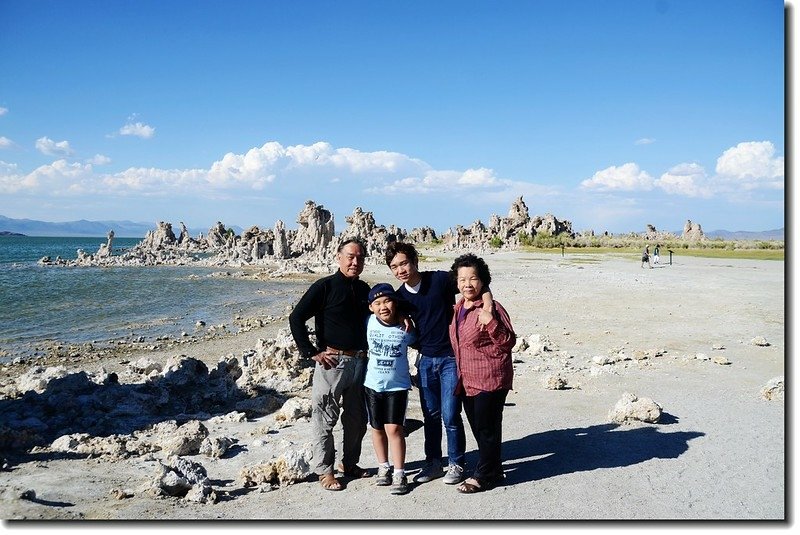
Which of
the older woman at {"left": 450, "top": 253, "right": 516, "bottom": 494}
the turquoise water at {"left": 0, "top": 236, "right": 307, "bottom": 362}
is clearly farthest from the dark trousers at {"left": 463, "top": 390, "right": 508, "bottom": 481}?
the turquoise water at {"left": 0, "top": 236, "right": 307, "bottom": 362}

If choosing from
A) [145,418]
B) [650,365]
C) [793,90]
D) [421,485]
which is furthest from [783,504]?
[145,418]

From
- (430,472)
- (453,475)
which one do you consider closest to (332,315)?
(430,472)

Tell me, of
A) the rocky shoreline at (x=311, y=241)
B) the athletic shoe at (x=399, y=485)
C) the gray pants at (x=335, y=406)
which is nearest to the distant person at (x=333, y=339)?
the gray pants at (x=335, y=406)

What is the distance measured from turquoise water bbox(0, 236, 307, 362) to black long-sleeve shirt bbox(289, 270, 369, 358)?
14.2 metres

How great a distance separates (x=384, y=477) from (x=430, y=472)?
1.42ft

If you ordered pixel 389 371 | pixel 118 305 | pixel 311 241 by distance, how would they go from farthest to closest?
1. pixel 311 241
2. pixel 118 305
3. pixel 389 371

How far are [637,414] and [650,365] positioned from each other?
3.83 m

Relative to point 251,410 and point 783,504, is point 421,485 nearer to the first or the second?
point 783,504

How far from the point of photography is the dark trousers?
4996mm

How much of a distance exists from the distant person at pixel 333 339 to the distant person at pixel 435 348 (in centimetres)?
41

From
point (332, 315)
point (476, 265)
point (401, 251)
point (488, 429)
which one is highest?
point (401, 251)

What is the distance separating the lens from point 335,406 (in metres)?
Answer: 5.37

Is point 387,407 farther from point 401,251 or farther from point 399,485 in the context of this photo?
point 401,251

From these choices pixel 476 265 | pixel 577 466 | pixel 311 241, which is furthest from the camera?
pixel 311 241
